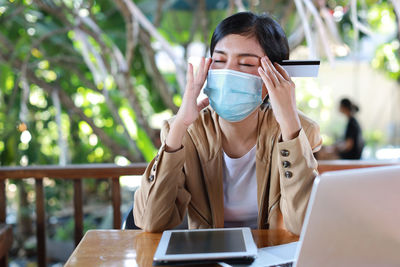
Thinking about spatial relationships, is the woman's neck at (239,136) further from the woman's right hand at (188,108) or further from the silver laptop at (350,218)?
the silver laptop at (350,218)

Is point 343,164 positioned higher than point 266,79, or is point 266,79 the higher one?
point 266,79

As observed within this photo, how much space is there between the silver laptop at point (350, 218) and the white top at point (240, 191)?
63 centimetres

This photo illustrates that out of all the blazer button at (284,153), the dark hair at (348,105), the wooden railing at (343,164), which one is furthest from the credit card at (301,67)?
the dark hair at (348,105)

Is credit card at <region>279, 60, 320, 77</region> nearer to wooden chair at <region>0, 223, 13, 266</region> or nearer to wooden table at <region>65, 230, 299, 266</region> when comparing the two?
wooden table at <region>65, 230, 299, 266</region>

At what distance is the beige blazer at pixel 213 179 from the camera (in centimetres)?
114

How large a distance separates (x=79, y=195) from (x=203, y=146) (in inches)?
28.1

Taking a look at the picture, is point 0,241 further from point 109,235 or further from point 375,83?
point 375,83

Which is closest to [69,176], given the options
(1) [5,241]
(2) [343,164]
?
(1) [5,241]

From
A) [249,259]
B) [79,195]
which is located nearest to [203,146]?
[249,259]

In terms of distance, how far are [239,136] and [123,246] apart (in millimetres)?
622

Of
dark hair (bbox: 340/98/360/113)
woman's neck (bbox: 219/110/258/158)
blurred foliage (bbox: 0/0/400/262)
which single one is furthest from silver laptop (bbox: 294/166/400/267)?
dark hair (bbox: 340/98/360/113)

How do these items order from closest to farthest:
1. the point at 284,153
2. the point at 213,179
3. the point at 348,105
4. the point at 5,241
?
the point at 284,153
the point at 213,179
the point at 5,241
the point at 348,105

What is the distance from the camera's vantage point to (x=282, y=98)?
120 cm

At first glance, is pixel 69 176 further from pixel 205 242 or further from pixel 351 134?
pixel 351 134
